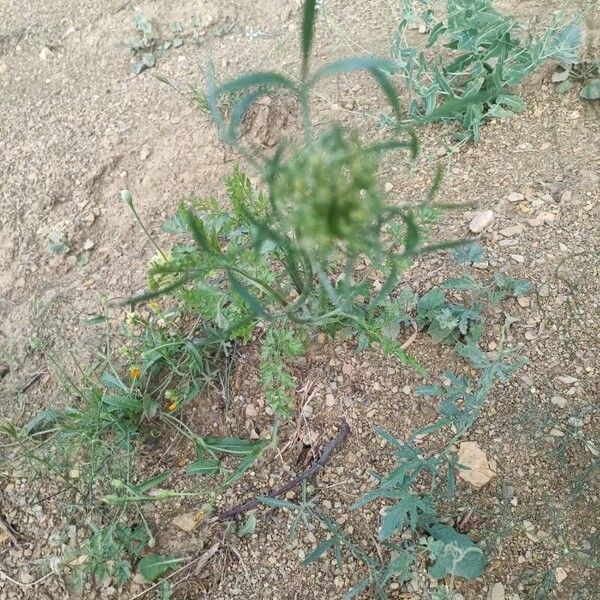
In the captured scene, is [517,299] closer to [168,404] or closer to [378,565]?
[378,565]

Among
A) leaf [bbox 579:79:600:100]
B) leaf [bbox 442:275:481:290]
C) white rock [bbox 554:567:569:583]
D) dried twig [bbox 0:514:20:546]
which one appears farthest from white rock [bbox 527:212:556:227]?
dried twig [bbox 0:514:20:546]

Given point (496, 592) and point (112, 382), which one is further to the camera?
point (112, 382)

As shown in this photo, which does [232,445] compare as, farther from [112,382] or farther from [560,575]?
[560,575]

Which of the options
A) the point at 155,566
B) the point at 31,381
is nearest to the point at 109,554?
the point at 155,566

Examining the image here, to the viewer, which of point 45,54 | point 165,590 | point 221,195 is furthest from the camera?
point 45,54

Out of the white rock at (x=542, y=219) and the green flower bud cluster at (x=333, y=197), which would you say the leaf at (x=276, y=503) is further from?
the white rock at (x=542, y=219)

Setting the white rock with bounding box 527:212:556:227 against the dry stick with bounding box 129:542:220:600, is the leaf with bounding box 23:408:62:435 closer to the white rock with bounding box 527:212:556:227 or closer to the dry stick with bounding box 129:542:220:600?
the dry stick with bounding box 129:542:220:600

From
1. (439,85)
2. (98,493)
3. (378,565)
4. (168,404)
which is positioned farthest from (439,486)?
(439,85)
